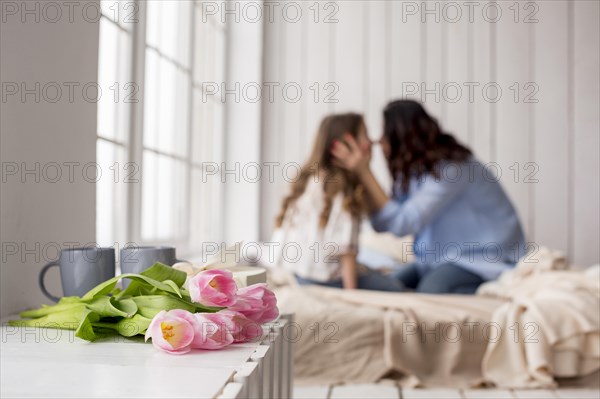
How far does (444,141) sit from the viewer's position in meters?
3.39

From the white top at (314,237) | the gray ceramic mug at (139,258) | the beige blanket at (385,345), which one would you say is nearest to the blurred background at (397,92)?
the white top at (314,237)

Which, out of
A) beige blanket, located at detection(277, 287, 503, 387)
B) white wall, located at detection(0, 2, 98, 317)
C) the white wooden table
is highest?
white wall, located at detection(0, 2, 98, 317)

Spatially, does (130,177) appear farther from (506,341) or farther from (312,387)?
(506,341)

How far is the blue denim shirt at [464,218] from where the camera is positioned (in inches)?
121

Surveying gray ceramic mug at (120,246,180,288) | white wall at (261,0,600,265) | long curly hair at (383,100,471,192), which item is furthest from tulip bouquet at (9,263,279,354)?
white wall at (261,0,600,265)

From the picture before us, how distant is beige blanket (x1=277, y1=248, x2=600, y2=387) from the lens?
2168 mm

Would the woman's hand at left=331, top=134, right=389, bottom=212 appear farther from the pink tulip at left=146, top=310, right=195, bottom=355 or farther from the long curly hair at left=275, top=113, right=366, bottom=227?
the pink tulip at left=146, top=310, right=195, bottom=355

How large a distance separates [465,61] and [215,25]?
4.81 ft

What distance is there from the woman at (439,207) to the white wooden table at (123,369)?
→ 219 centimetres

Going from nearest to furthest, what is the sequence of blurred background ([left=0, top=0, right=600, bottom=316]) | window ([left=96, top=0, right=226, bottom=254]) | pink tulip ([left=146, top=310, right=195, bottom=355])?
pink tulip ([left=146, top=310, right=195, bottom=355]) → window ([left=96, top=0, right=226, bottom=254]) → blurred background ([left=0, top=0, right=600, bottom=316])

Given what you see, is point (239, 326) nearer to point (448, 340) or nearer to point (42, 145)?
point (42, 145)

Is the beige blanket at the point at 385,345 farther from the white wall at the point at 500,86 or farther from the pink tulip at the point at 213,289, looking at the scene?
the white wall at the point at 500,86

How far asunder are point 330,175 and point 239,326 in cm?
223

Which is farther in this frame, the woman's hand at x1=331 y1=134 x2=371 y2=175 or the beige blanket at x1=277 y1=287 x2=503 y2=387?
the woman's hand at x1=331 y1=134 x2=371 y2=175
